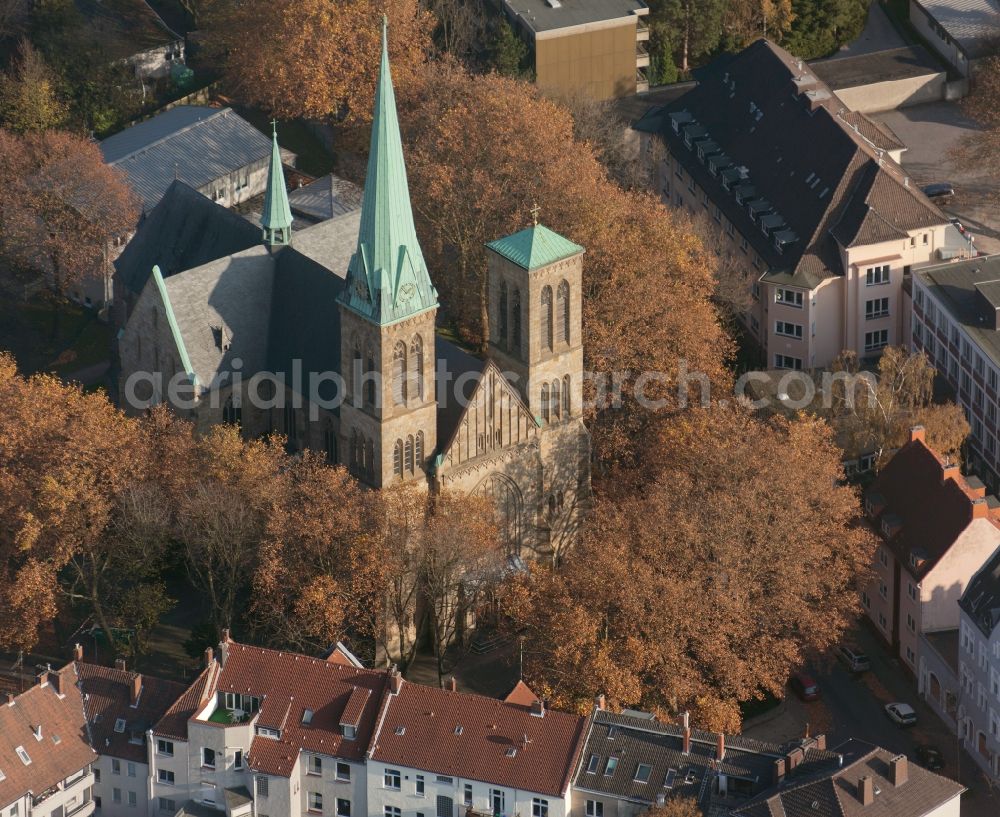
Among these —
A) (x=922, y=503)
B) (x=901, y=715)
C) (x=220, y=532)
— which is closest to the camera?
(x=220, y=532)

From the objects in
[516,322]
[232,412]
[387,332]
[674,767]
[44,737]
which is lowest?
[44,737]

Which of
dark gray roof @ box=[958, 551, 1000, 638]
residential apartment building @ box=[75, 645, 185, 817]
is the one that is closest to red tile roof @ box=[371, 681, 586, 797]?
residential apartment building @ box=[75, 645, 185, 817]

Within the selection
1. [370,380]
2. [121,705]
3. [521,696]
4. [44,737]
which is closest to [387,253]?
[370,380]

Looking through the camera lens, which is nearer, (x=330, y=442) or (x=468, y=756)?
(x=468, y=756)

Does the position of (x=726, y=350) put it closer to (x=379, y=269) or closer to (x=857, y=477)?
(x=857, y=477)

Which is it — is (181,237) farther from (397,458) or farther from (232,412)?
(397,458)

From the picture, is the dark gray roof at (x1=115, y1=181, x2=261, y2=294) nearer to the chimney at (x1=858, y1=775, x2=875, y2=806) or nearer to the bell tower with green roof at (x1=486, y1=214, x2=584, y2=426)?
the bell tower with green roof at (x1=486, y1=214, x2=584, y2=426)
